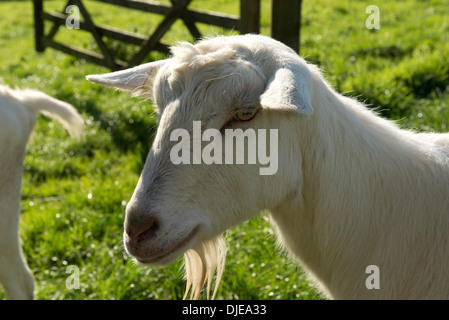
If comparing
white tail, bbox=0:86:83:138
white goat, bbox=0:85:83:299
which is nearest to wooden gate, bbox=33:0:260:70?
white tail, bbox=0:86:83:138

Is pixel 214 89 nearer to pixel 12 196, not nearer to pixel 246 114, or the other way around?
pixel 246 114

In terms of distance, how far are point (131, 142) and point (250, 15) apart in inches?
74.3

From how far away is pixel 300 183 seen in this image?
2.57m

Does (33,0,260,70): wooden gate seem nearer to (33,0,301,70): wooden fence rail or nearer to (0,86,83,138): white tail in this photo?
(33,0,301,70): wooden fence rail

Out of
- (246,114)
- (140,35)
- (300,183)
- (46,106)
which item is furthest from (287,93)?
(140,35)

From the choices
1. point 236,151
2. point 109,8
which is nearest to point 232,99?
point 236,151

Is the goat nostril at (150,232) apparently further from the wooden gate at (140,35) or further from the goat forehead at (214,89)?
the wooden gate at (140,35)

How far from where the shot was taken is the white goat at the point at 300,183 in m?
2.36

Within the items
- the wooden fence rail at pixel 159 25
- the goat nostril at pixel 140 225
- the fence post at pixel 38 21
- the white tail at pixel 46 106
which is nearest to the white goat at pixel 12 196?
the white tail at pixel 46 106

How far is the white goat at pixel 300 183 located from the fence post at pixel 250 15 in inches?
129

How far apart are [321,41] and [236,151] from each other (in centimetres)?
654

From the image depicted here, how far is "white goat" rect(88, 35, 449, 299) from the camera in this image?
2355 mm

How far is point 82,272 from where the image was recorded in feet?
14.3
